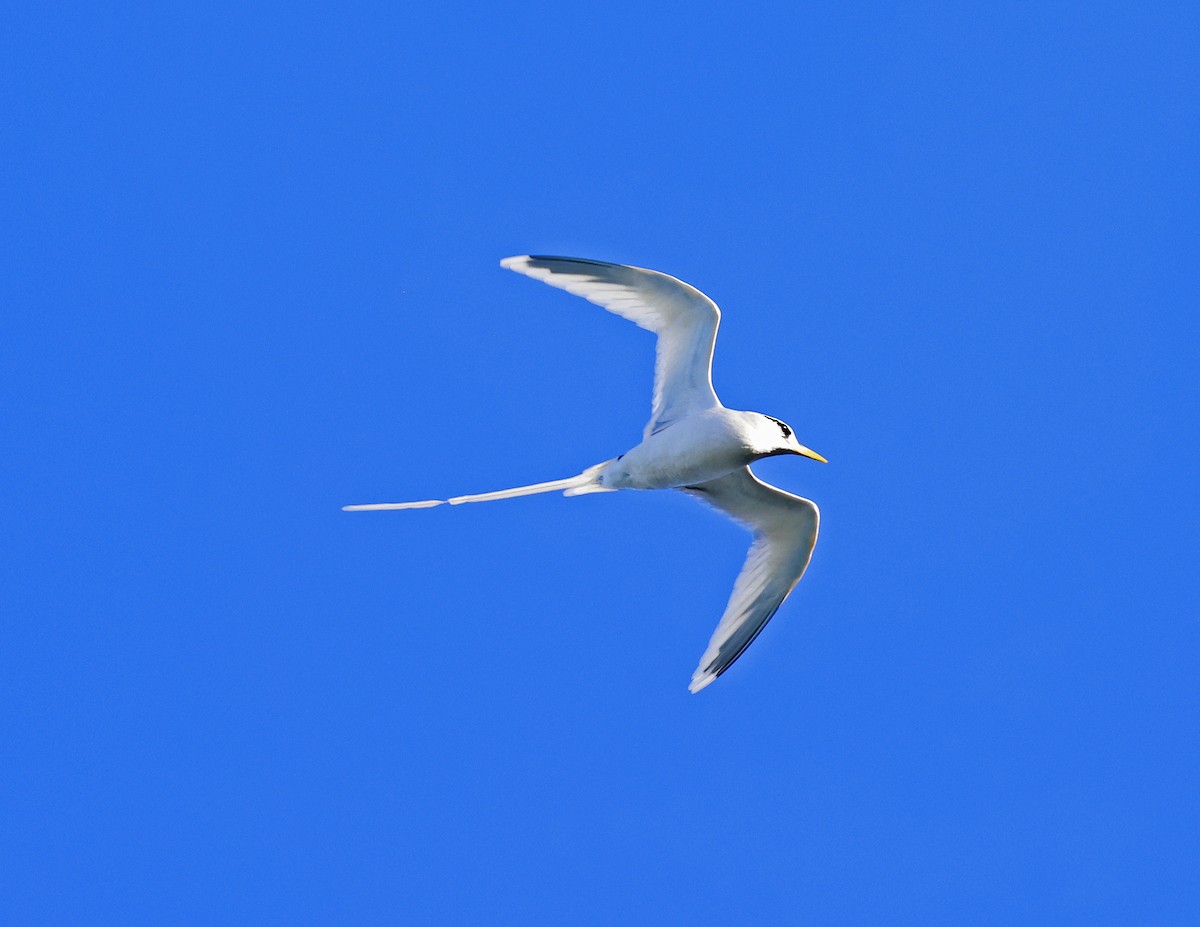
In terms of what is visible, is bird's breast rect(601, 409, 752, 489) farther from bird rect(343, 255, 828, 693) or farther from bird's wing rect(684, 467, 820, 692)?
bird's wing rect(684, 467, 820, 692)

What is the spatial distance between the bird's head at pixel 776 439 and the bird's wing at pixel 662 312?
0.51 m

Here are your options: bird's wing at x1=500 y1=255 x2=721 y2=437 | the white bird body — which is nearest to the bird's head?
the white bird body

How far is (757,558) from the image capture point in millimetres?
13656

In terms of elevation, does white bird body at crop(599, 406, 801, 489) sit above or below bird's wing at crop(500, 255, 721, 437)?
below

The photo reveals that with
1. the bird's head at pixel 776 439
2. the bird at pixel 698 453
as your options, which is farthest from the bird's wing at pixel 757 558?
the bird's head at pixel 776 439

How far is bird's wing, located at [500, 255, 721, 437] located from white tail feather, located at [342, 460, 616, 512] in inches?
26.3

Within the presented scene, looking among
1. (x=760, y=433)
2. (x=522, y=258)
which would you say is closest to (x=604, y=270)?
(x=522, y=258)

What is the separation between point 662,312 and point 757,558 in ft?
8.85

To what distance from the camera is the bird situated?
1229cm

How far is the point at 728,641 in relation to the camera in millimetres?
13547

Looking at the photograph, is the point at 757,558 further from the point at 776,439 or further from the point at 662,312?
the point at 662,312

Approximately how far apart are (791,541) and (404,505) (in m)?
3.87

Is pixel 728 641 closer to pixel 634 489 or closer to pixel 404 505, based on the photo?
pixel 634 489

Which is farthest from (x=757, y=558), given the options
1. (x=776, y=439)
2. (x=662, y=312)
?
(x=662, y=312)
